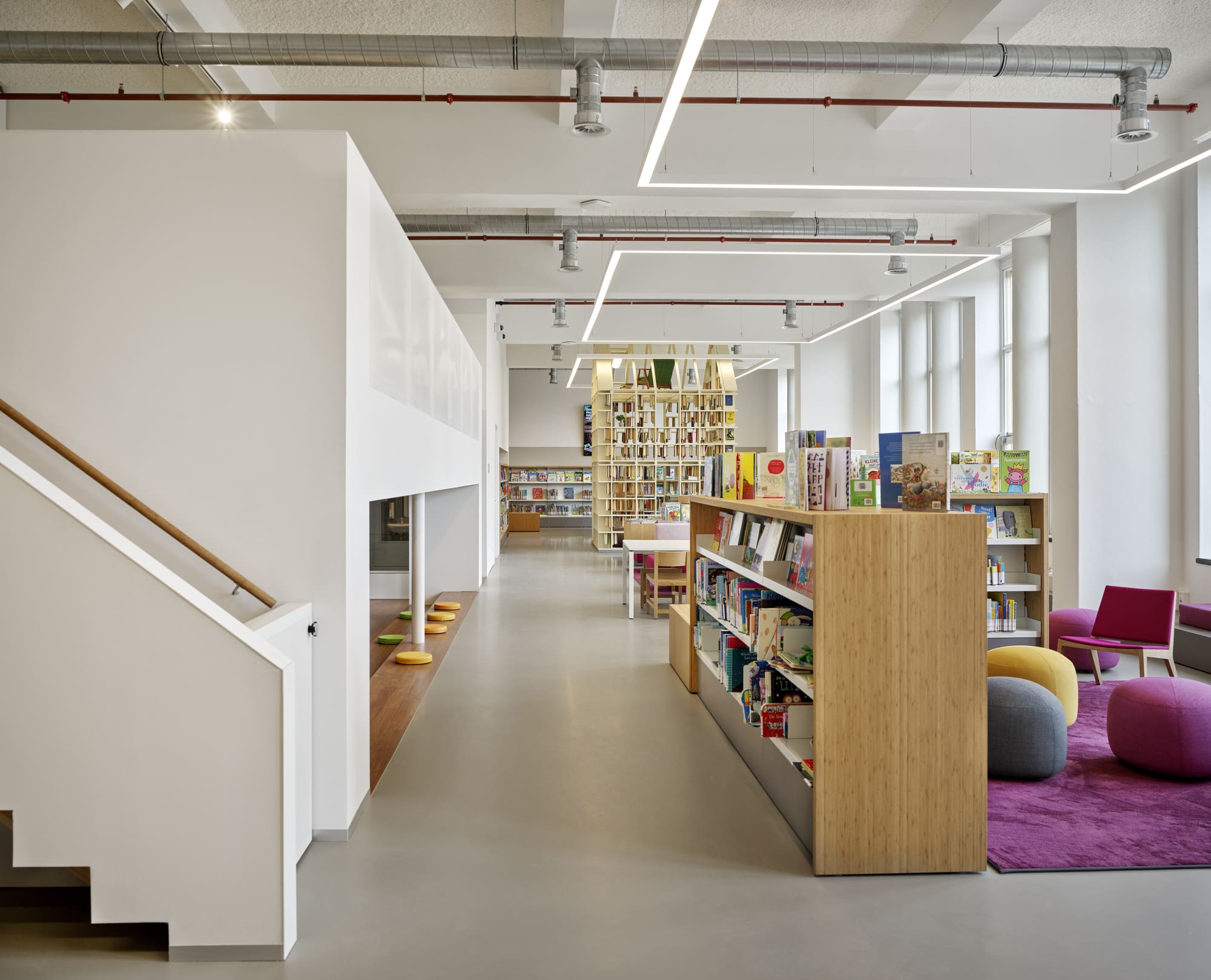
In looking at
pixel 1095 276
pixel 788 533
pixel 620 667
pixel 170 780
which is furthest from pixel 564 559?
pixel 170 780

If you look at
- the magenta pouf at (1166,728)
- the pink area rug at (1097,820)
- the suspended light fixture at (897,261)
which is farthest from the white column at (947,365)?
the pink area rug at (1097,820)

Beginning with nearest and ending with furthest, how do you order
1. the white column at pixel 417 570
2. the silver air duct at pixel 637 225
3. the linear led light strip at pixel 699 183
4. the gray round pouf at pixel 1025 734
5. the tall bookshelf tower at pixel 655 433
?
the linear led light strip at pixel 699 183, the gray round pouf at pixel 1025 734, the white column at pixel 417 570, the silver air duct at pixel 637 225, the tall bookshelf tower at pixel 655 433

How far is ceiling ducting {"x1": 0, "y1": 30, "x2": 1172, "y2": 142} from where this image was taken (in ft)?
18.6

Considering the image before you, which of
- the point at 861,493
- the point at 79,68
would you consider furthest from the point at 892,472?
the point at 79,68

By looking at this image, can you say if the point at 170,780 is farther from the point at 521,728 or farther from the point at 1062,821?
the point at 1062,821

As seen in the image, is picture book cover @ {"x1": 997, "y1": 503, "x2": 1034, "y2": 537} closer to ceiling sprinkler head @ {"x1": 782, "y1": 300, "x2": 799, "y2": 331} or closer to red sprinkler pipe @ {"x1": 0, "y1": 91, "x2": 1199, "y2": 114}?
red sprinkler pipe @ {"x1": 0, "y1": 91, "x2": 1199, "y2": 114}

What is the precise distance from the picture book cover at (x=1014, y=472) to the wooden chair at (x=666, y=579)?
4.06 m

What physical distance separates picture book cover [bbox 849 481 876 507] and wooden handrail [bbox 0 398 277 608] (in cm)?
266

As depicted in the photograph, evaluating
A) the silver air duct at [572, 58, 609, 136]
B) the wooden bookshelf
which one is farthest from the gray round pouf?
the silver air duct at [572, 58, 609, 136]

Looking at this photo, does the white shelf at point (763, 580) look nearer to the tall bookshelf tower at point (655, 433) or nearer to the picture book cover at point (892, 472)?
the picture book cover at point (892, 472)

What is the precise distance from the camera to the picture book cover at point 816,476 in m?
3.96

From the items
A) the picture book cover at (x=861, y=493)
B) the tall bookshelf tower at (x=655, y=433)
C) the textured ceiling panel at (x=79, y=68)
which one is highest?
the textured ceiling panel at (x=79, y=68)

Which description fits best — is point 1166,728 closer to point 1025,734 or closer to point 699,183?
point 1025,734

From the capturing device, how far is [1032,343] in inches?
428
